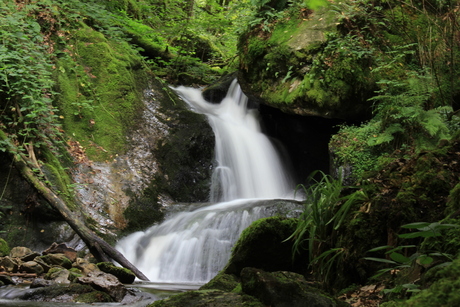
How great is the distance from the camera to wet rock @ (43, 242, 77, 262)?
19.5 feet

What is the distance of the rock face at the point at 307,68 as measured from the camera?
7969mm

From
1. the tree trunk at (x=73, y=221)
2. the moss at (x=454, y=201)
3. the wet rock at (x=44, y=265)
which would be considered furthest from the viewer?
the tree trunk at (x=73, y=221)

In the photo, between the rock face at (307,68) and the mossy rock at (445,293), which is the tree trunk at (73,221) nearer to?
the rock face at (307,68)

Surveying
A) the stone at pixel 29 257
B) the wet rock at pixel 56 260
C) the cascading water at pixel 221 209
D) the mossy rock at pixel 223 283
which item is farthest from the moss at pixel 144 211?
the mossy rock at pixel 223 283

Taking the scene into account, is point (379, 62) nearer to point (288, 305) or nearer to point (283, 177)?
point (283, 177)

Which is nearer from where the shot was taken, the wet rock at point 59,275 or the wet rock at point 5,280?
the wet rock at point 5,280

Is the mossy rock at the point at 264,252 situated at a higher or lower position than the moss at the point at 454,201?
lower

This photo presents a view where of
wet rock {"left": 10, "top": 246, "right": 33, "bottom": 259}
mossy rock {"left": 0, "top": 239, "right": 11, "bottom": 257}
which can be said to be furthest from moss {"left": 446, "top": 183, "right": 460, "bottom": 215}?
mossy rock {"left": 0, "top": 239, "right": 11, "bottom": 257}

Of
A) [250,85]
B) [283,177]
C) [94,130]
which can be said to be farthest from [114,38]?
[283,177]

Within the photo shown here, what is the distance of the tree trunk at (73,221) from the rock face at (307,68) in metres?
4.66

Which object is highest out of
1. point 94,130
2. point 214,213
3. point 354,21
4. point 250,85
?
point 354,21

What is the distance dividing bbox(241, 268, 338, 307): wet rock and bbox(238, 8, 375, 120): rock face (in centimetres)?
593

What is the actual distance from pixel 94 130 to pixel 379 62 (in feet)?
20.2

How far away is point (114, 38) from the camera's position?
11.1 m
